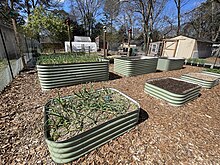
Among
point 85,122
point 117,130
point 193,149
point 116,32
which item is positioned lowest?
point 193,149

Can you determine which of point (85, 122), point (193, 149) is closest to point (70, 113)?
point (85, 122)

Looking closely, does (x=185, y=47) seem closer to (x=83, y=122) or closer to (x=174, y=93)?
(x=174, y=93)

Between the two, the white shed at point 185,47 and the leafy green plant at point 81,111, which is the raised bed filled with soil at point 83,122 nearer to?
the leafy green plant at point 81,111

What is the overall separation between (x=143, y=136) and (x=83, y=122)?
3.57 ft

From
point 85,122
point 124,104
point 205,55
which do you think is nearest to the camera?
point 85,122

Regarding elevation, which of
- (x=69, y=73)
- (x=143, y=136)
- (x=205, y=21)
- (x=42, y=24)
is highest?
(x=205, y=21)

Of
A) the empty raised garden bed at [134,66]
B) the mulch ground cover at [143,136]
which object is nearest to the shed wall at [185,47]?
the empty raised garden bed at [134,66]

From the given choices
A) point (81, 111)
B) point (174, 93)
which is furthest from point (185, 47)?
point (81, 111)

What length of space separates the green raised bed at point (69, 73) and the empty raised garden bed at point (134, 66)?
1241 millimetres

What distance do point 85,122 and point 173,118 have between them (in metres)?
1.96

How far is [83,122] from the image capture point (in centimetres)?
163

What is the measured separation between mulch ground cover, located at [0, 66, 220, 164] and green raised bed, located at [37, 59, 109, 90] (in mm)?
457

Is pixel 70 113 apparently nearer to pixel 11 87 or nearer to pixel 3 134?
pixel 3 134

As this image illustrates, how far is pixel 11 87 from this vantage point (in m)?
3.58
